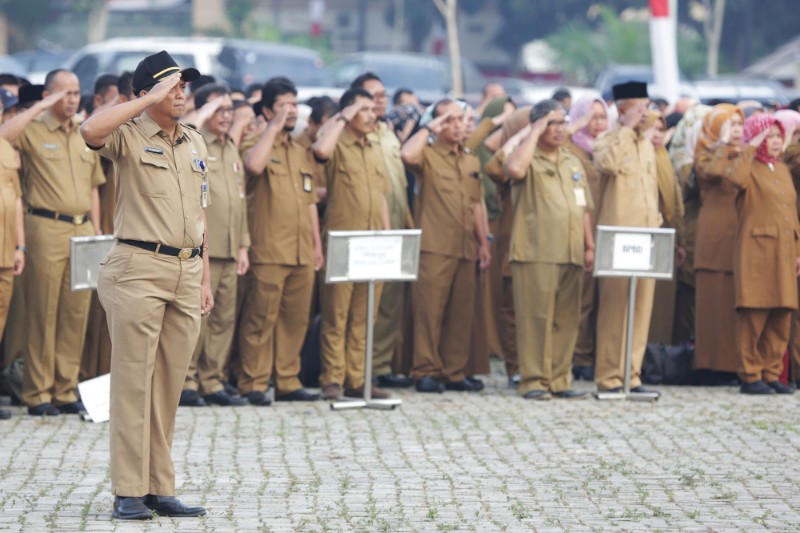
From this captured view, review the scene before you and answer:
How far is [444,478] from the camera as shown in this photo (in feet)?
29.6

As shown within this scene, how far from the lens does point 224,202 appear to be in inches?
456

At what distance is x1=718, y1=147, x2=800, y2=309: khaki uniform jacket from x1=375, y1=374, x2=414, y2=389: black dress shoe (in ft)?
8.61

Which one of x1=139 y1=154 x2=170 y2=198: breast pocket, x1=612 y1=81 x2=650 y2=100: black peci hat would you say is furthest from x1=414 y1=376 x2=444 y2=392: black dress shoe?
x1=139 y1=154 x2=170 y2=198: breast pocket

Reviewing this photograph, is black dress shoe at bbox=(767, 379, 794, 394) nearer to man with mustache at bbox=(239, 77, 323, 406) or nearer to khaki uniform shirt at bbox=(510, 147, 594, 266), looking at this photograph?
khaki uniform shirt at bbox=(510, 147, 594, 266)

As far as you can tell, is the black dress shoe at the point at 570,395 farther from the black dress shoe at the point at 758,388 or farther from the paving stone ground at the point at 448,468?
the black dress shoe at the point at 758,388

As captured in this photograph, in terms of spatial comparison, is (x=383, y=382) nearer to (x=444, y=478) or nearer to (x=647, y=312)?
(x=647, y=312)

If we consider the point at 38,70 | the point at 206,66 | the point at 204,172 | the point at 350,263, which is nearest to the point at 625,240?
the point at 350,263


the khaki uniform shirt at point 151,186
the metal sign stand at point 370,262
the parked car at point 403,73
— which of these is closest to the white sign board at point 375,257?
the metal sign stand at point 370,262

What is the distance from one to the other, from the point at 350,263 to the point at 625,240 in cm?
206

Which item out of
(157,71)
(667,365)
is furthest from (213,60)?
(157,71)

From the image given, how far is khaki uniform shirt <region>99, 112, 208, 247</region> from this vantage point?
7.78 meters

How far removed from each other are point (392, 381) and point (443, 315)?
0.67 metres

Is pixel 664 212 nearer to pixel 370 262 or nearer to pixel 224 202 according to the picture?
pixel 370 262

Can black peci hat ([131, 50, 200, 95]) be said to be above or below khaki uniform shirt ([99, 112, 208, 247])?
above
